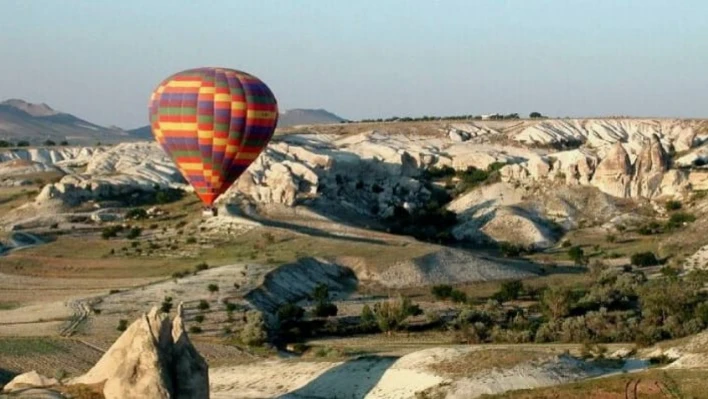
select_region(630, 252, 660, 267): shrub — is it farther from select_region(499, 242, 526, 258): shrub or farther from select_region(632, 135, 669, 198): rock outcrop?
select_region(632, 135, 669, 198): rock outcrop

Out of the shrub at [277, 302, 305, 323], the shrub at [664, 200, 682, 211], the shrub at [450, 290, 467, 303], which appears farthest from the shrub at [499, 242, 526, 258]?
the shrub at [277, 302, 305, 323]

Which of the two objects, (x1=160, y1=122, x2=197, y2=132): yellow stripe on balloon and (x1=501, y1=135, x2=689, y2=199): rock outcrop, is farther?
(x1=501, y1=135, x2=689, y2=199): rock outcrop

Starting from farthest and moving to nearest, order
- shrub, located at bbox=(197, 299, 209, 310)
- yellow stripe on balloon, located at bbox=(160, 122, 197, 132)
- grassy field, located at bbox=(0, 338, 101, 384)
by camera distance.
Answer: yellow stripe on balloon, located at bbox=(160, 122, 197, 132), shrub, located at bbox=(197, 299, 209, 310), grassy field, located at bbox=(0, 338, 101, 384)

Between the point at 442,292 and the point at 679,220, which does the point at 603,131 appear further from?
the point at 442,292

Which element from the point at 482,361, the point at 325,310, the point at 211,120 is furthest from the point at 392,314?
the point at 482,361

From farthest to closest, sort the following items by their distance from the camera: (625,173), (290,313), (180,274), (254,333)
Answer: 1. (625,173)
2. (180,274)
3. (290,313)
4. (254,333)

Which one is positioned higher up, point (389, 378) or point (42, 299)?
point (389, 378)
